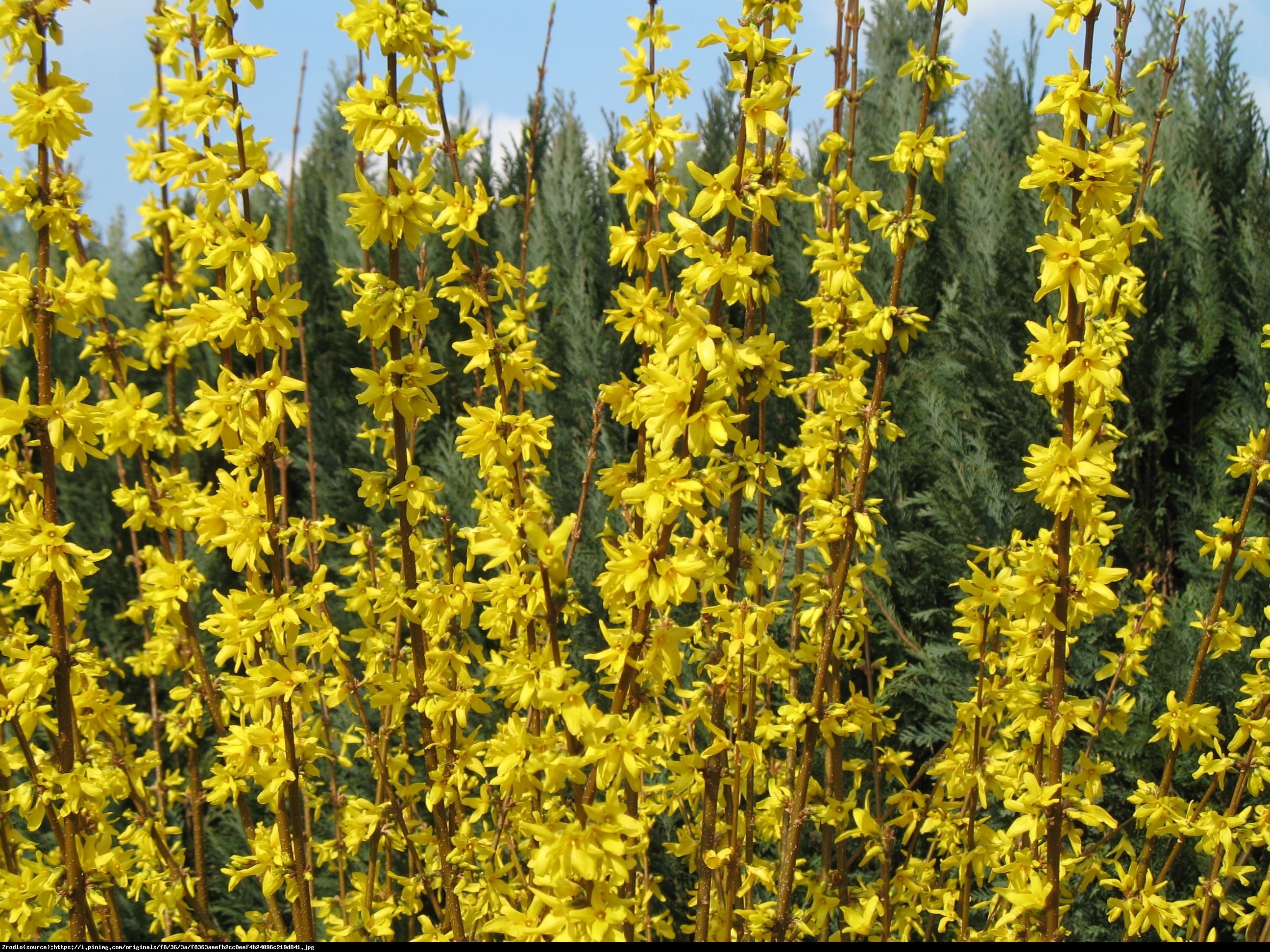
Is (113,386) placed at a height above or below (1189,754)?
above

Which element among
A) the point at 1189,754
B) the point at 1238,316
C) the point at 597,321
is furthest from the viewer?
the point at 597,321

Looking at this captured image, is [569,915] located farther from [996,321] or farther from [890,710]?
[996,321]

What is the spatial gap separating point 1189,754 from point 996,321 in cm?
201

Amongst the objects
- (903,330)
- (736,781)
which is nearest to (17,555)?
(736,781)

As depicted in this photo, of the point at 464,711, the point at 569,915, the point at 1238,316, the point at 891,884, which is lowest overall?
the point at 891,884

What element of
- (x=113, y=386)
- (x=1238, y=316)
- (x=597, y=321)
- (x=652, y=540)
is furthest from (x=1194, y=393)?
(x=113, y=386)

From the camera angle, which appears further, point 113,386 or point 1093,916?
point 1093,916

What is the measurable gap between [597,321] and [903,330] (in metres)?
3.25

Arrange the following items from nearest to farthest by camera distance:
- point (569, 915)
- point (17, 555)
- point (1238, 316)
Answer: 1. point (569, 915)
2. point (17, 555)
3. point (1238, 316)

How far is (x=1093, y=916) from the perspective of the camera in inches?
144

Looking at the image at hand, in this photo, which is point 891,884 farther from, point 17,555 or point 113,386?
point 113,386

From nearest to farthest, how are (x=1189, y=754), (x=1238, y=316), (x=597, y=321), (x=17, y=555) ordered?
(x=17, y=555) → (x=1189, y=754) → (x=1238, y=316) → (x=597, y=321)

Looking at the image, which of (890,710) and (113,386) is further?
(890,710)

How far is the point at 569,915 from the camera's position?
1.52 meters
